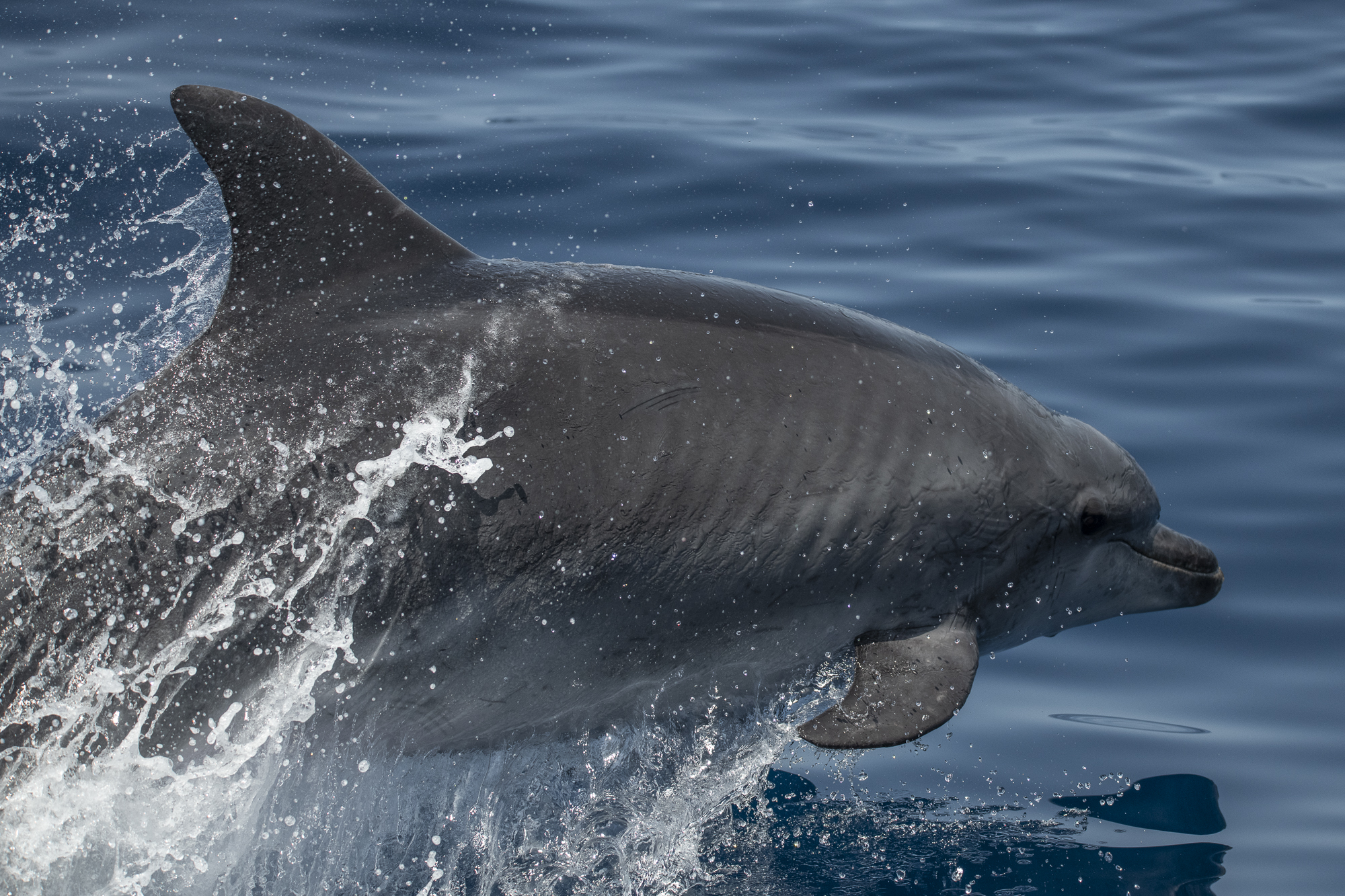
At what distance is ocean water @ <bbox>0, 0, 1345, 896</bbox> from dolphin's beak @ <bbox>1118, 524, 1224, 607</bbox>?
0.74m

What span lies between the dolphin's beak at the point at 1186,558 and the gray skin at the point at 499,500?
2.47 ft

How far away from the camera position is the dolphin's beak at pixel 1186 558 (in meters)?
5.39

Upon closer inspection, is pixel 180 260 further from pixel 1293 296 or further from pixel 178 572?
pixel 1293 296

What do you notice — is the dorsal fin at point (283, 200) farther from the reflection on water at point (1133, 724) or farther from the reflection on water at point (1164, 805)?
the reflection on water at point (1133, 724)

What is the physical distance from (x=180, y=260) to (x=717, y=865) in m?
6.17

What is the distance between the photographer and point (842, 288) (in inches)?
372

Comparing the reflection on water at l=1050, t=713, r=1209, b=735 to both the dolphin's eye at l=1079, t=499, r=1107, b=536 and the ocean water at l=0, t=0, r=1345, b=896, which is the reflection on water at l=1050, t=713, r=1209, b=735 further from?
the dolphin's eye at l=1079, t=499, r=1107, b=536

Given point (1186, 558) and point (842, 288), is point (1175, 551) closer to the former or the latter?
point (1186, 558)

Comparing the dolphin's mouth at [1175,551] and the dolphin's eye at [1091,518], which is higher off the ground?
the dolphin's eye at [1091,518]

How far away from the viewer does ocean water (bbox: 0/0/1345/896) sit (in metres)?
4.73

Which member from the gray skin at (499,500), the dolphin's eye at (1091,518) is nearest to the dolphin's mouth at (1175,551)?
the dolphin's eye at (1091,518)

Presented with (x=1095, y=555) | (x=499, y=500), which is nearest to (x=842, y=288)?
(x=1095, y=555)

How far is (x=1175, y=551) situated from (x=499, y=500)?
2.92 meters

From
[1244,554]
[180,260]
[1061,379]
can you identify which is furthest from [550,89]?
[1244,554]
